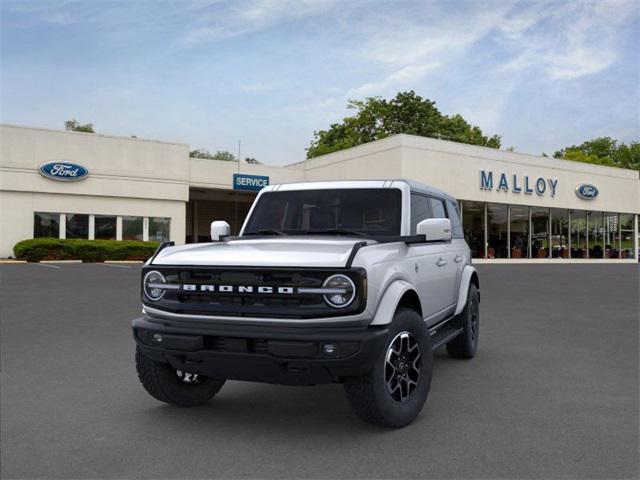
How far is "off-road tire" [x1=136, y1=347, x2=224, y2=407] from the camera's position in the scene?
442 cm

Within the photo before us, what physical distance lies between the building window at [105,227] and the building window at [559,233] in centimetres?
3006

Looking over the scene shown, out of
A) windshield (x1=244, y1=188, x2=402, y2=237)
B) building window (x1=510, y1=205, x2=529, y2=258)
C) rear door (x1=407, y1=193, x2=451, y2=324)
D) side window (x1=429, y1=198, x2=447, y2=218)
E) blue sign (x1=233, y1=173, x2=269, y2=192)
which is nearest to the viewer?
rear door (x1=407, y1=193, x2=451, y2=324)

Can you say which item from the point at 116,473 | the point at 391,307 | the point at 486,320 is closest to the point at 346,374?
the point at 391,307

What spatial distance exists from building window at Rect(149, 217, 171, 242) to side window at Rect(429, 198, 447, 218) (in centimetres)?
3060

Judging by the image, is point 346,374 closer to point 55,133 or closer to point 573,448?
point 573,448

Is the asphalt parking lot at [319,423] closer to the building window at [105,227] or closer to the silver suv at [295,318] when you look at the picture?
the silver suv at [295,318]

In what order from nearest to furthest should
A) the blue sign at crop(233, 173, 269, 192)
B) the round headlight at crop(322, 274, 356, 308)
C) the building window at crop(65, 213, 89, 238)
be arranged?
the round headlight at crop(322, 274, 356, 308), the building window at crop(65, 213, 89, 238), the blue sign at crop(233, 173, 269, 192)

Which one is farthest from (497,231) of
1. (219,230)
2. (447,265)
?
(219,230)

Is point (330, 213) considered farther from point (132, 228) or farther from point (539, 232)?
point (539, 232)

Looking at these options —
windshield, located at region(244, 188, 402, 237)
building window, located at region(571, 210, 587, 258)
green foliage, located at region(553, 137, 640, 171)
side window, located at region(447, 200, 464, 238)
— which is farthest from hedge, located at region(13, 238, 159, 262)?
green foliage, located at region(553, 137, 640, 171)

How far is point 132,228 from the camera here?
114 ft

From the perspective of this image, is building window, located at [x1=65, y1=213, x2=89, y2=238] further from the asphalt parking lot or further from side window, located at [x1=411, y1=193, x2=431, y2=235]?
side window, located at [x1=411, y1=193, x2=431, y2=235]

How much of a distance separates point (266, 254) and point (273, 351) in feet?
2.25

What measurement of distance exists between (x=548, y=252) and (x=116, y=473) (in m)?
43.2
